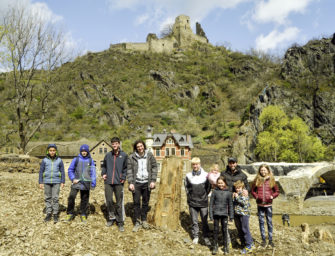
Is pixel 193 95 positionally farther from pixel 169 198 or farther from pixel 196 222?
pixel 196 222

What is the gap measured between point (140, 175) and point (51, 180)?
2.24 metres

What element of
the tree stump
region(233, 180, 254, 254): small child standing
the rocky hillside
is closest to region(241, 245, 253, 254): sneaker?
region(233, 180, 254, 254): small child standing

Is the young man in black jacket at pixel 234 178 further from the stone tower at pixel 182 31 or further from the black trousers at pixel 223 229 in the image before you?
the stone tower at pixel 182 31

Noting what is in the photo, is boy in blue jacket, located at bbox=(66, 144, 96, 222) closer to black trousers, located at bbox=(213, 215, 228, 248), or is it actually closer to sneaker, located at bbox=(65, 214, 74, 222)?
sneaker, located at bbox=(65, 214, 74, 222)

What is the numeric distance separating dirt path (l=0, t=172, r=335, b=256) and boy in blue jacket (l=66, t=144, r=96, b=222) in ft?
1.29

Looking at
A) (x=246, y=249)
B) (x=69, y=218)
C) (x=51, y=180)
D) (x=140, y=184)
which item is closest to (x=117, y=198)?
(x=140, y=184)

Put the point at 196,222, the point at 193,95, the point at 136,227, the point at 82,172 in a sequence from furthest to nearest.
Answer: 1. the point at 193,95
2. the point at 82,172
3. the point at 136,227
4. the point at 196,222

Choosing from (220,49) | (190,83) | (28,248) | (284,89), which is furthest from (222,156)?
(220,49)

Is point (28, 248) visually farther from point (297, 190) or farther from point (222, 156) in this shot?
point (222, 156)

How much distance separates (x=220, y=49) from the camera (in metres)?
103

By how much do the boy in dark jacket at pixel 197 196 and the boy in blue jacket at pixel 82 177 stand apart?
2552mm

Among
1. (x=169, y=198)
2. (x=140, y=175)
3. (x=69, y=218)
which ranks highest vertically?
(x=140, y=175)

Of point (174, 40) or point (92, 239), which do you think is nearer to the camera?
point (92, 239)

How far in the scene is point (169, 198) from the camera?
6.58 m
